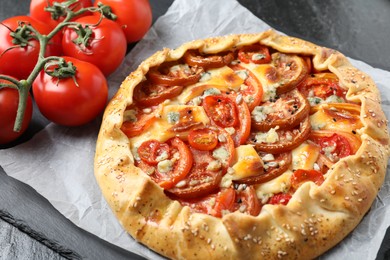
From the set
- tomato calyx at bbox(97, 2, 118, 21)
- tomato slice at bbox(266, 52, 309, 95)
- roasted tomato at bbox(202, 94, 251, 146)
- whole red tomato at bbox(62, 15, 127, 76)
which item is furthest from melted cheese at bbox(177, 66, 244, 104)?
tomato calyx at bbox(97, 2, 118, 21)

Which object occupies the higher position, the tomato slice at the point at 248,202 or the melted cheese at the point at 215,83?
the melted cheese at the point at 215,83

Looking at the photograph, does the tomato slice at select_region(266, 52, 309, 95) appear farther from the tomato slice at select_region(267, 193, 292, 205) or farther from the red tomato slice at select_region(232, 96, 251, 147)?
the tomato slice at select_region(267, 193, 292, 205)

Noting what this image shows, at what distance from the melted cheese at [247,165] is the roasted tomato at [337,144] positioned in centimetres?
54

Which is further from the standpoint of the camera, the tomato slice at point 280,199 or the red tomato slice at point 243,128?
the red tomato slice at point 243,128

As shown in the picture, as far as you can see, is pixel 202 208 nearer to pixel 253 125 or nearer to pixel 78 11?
pixel 253 125

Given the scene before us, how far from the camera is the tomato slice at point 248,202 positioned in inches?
161

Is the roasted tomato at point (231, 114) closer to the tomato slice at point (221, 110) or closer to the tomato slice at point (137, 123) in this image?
the tomato slice at point (221, 110)

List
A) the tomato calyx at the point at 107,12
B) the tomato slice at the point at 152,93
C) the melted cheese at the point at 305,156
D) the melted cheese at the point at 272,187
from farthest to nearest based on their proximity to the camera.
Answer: the tomato calyx at the point at 107,12 → the tomato slice at the point at 152,93 → the melted cheese at the point at 305,156 → the melted cheese at the point at 272,187

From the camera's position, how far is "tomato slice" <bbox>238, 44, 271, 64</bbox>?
Result: 203 inches

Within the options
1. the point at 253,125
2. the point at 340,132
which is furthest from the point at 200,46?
the point at 340,132

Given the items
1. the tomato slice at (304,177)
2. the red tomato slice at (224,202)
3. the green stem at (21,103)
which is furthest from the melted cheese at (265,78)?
the green stem at (21,103)

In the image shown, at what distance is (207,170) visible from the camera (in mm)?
4332

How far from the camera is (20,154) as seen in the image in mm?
4992

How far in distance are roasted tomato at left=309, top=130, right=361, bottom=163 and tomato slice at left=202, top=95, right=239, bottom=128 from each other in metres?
0.66
